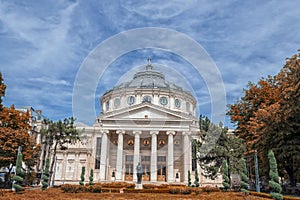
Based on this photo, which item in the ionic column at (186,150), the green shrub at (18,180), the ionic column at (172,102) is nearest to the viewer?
the green shrub at (18,180)

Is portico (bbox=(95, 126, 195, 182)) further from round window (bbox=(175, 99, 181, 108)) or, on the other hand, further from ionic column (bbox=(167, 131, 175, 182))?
round window (bbox=(175, 99, 181, 108))

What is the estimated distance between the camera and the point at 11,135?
2908cm

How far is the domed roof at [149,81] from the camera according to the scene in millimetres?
60934

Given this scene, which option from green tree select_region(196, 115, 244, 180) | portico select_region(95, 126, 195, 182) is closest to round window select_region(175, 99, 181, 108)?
portico select_region(95, 126, 195, 182)

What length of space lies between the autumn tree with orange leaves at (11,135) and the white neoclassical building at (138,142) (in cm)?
1562

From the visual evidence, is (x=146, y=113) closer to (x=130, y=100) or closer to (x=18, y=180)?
(x=130, y=100)

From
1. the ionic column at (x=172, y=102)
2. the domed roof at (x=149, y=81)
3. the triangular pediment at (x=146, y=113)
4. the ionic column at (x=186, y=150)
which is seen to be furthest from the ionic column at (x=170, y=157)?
the domed roof at (x=149, y=81)

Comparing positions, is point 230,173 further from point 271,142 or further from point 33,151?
point 33,151

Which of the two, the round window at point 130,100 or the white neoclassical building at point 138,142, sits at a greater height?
the round window at point 130,100

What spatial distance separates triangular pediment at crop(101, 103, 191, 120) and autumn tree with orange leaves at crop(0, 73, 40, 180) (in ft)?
54.5

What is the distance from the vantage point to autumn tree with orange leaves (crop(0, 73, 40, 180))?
28.6 metres

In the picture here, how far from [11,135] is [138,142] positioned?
68.2 feet

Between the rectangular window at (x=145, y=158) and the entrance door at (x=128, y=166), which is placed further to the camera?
the rectangular window at (x=145, y=158)

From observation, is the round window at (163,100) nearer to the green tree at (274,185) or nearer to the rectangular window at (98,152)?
the rectangular window at (98,152)
